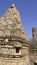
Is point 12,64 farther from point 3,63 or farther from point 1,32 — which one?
point 1,32

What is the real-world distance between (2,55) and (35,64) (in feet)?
9.07

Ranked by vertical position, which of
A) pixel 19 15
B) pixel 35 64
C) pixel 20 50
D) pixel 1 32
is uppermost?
pixel 19 15

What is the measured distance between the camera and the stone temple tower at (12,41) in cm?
1235

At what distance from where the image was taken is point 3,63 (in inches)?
485

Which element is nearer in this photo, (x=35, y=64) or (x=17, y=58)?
(x=17, y=58)

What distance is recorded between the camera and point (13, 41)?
40.9ft

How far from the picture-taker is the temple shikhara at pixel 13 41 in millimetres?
12352

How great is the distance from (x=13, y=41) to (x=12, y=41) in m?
0.06

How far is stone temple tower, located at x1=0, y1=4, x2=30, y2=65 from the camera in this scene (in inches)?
486

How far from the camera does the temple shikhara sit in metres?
12.4

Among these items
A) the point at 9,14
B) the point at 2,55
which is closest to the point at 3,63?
the point at 2,55

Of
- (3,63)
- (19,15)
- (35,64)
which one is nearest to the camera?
(3,63)

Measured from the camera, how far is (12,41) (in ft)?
40.9

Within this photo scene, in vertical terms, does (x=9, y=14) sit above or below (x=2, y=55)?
above
